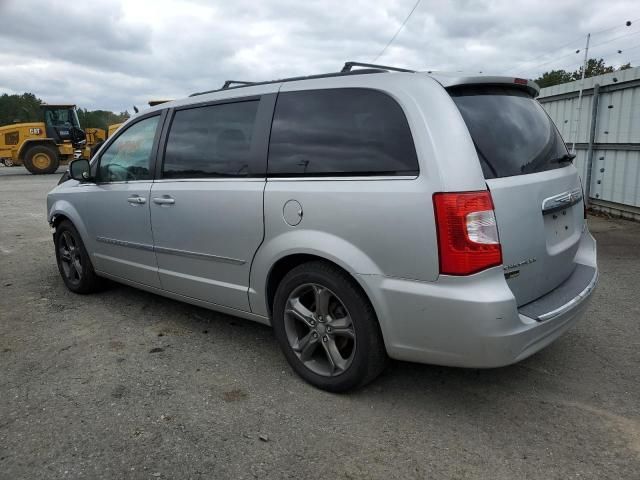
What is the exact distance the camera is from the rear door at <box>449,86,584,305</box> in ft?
8.41

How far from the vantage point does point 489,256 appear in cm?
245

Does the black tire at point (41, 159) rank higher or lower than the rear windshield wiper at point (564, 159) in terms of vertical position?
lower

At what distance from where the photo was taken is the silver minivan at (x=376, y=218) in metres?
2.47

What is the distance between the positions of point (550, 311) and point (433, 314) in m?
0.66

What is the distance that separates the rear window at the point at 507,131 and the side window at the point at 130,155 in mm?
2458

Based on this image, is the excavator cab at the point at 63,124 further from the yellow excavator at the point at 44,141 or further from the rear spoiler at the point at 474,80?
the rear spoiler at the point at 474,80

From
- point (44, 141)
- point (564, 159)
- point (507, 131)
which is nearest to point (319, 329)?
point (507, 131)

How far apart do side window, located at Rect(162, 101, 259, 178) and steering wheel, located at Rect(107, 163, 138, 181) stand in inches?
19.7

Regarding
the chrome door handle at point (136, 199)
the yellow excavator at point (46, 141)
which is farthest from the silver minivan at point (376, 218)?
the yellow excavator at point (46, 141)

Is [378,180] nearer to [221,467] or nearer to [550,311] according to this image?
[550,311]

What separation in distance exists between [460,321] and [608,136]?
7.90 metres

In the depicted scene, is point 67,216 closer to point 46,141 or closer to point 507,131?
point 507,131

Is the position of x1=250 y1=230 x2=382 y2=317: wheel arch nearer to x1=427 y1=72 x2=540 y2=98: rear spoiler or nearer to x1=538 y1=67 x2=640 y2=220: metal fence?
x1=427 y1=72 x2=540 y2=98: rear spoiler

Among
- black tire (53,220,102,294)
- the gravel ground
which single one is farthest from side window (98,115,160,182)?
the gravel ground
